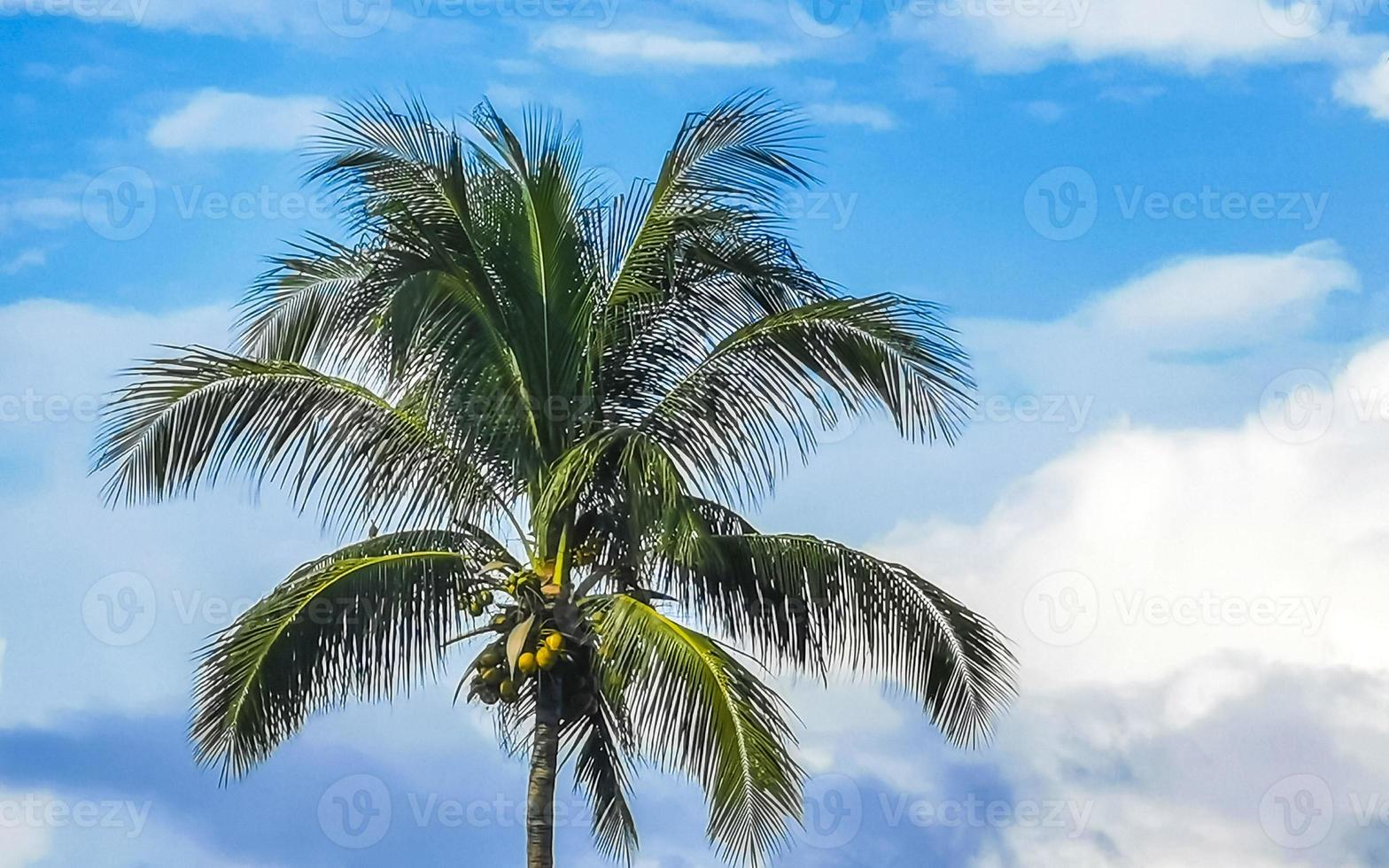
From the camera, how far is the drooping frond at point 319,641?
50.4 ft

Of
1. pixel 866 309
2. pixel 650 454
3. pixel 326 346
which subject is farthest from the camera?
pixel 326 346

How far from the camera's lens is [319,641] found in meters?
15.6

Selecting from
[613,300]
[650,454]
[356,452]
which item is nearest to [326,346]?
[356,452]

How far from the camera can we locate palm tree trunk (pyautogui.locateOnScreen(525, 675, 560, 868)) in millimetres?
15641

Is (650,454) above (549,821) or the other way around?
above

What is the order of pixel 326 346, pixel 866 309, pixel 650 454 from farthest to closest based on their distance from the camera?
1. pixel 326 346
2. pixel 866 309
3. pixel 650 454

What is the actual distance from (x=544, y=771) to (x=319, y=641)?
6.57 ft

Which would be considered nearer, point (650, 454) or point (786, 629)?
point (650, 454)

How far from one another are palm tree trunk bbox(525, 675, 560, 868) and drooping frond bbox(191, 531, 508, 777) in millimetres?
932

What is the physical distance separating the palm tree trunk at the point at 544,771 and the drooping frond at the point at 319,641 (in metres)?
0.93

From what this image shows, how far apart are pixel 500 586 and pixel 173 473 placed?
293cm

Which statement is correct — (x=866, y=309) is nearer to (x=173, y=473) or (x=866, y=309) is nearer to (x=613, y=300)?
(x=613, y=300)

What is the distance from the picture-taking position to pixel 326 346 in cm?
1720

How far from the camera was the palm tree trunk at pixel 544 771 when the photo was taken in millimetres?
15641
